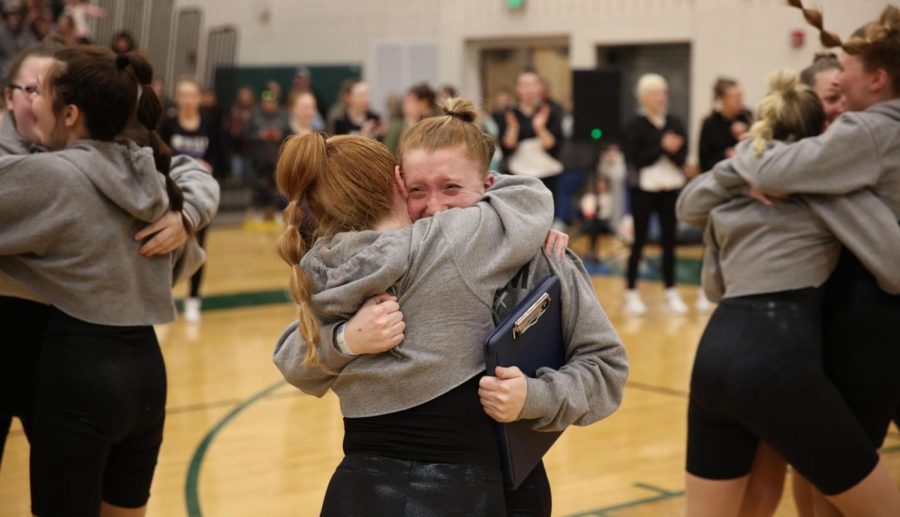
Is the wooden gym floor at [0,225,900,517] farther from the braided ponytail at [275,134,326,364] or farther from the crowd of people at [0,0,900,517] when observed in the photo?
the braided ponytail at [275,134,326,364]

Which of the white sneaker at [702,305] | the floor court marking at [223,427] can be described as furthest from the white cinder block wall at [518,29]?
the floor court marking at [223,427]

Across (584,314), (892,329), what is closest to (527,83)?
(892,329)

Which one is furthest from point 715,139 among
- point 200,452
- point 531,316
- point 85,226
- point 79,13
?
point 79,13

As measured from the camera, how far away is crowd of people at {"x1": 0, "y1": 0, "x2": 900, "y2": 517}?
86.6 inches

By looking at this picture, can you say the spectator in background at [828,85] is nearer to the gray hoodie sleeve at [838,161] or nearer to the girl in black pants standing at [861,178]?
the girl in black pants standing at [861,178]

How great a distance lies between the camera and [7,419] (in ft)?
11.3

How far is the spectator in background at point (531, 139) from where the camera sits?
1070 cm

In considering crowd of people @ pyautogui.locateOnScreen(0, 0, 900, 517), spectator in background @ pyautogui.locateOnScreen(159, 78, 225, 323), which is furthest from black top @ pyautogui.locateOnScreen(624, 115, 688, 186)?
crowd of people @ pyautogui.locateOnScreen(0, 0, 900, 517)

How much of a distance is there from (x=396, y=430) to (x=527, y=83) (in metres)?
8.82

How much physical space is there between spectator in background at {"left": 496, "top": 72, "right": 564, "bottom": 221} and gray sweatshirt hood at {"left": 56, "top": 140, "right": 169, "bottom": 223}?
7.80 meters

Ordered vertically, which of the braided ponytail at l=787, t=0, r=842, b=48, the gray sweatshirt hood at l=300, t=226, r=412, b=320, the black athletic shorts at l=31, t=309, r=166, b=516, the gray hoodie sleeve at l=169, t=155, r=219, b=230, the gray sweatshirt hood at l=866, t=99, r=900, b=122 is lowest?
the black athletic shorts at l=31, t=309, r=166, b=516

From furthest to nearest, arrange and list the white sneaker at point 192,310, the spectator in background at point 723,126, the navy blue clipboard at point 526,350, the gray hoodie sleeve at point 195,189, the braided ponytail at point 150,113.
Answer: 1. the spectator in background at point 723,126
2. the white sneaker at point 192,310
3. the gray hoodie sleeve at point 195,189
4. the braided ponytail at point 150,113
5. the navy blue clipboard at point 526,350

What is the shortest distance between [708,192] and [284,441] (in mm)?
2892

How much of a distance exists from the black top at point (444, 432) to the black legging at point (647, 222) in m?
7.17
